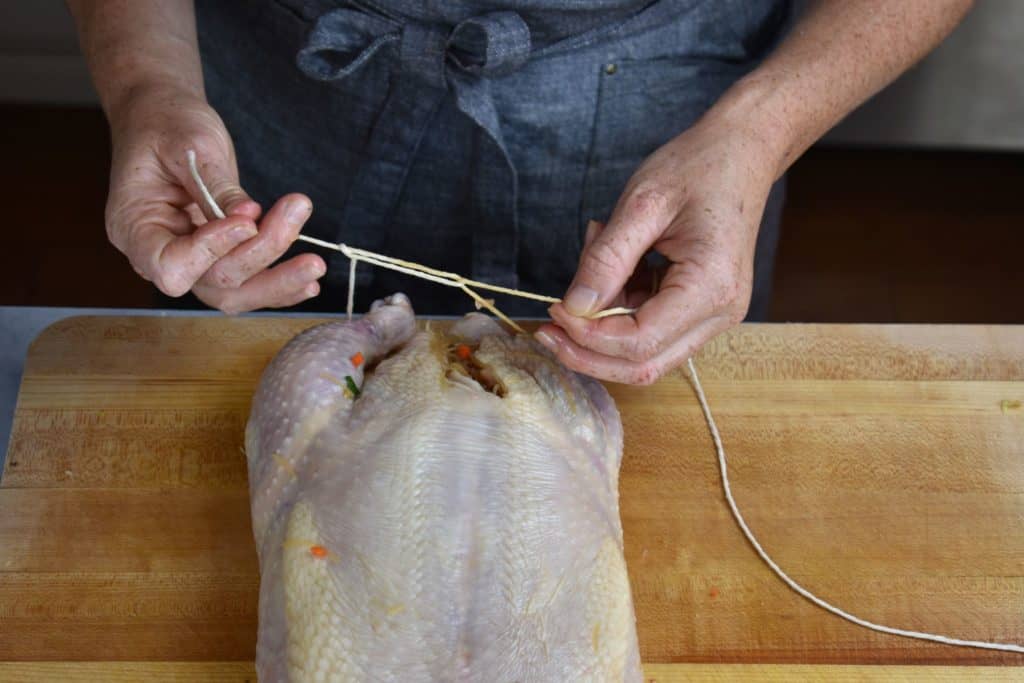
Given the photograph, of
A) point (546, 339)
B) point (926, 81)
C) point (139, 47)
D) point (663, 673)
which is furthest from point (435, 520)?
point (926, 81)

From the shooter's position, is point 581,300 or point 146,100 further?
point 146,100

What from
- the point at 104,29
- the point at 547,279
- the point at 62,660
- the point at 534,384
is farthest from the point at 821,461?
the point at 104,29

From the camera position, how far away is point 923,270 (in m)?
3.07

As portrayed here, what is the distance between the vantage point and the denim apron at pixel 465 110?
1.55 m

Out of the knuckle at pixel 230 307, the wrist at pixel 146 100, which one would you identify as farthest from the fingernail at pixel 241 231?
the wrist at pixel 146 100

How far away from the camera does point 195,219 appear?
4.42 ft

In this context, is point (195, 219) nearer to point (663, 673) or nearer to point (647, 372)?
point (647, 372)

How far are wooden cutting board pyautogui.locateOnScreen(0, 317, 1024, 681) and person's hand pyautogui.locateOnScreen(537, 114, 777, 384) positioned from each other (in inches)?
9.6

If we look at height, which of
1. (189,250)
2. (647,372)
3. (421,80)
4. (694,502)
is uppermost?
(421,80)

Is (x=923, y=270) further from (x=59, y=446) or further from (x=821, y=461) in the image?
(x=59, y=446)

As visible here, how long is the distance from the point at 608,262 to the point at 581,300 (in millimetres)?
54

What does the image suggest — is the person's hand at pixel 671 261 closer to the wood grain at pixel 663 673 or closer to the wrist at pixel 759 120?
the wrist at pixel 759 120

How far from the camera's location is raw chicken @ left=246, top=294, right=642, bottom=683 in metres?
1.16

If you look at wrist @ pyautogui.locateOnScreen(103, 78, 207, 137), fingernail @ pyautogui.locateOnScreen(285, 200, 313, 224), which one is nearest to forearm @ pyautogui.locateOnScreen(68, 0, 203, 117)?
wrist @ pyautogui.locateOnScreen(103, 78, 207, 137)
